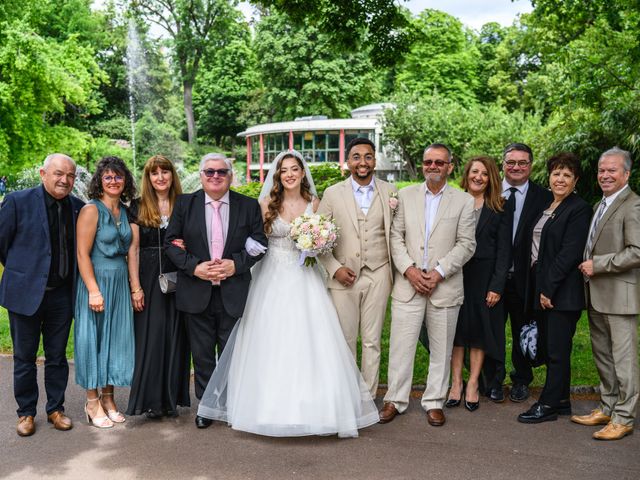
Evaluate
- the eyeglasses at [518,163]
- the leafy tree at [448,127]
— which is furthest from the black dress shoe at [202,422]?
the leafy tree at [448,127]

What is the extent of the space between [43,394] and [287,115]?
165 ft

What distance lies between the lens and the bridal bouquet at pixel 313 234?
5.55 m

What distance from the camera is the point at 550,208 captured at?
20.0 ft

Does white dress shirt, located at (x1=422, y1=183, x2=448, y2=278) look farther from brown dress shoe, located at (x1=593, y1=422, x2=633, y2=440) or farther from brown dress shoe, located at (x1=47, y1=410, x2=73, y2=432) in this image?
brown dress shoe, located at (x1=47, y1=410, x2=73, y2=432)

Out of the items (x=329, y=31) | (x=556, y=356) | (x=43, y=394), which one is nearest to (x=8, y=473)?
(x=43, y=394)

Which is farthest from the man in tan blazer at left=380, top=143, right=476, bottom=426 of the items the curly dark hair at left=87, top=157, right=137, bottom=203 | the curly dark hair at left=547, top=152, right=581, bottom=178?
the curly dark hair at left=87, top=157, right=137, bottom=203

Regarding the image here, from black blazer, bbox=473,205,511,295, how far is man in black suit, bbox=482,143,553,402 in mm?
156

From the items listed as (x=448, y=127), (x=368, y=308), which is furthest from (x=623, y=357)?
(x=448, y=127)

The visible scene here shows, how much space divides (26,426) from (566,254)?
527cm

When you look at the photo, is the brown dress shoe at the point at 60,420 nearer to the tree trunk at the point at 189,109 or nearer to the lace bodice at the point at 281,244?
Answer: the lace bodice at the point at 281,244

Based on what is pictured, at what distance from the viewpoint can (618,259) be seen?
532cm

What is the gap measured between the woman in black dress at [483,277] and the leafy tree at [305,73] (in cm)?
4536

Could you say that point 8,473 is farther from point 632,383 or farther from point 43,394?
point 632,383

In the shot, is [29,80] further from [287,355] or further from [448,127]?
[448,127]
